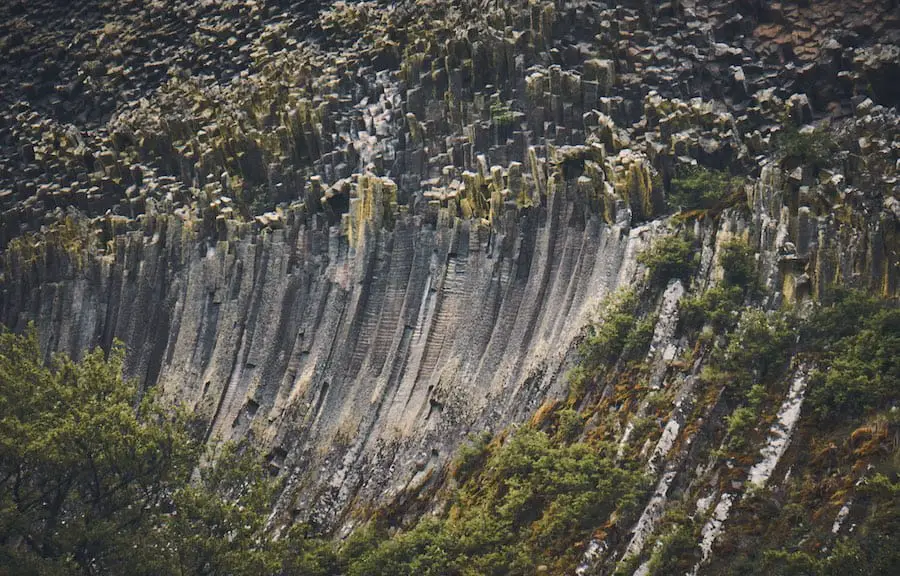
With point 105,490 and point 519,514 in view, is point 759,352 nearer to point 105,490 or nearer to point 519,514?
point 519,514

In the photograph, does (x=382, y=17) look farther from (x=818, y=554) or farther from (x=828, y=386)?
(x=818, y=554)

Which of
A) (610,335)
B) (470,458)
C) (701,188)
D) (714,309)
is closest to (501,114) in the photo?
(701,188)

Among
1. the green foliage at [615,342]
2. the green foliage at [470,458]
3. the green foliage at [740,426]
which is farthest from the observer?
the green foliage at [470,458]

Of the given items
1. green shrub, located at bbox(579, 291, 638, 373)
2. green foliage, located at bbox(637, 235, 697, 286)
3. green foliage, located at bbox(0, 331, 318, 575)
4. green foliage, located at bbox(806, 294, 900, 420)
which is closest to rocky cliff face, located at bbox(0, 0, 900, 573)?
green foliage, located at bbox(637, 235, 697, 286)

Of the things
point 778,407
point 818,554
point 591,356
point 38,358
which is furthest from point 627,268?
point 38,358

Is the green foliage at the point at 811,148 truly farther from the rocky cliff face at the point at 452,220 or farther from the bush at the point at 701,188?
the bush at the point at 701,188

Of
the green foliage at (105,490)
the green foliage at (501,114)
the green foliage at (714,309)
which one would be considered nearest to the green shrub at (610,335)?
the green foliage at (714,309)
